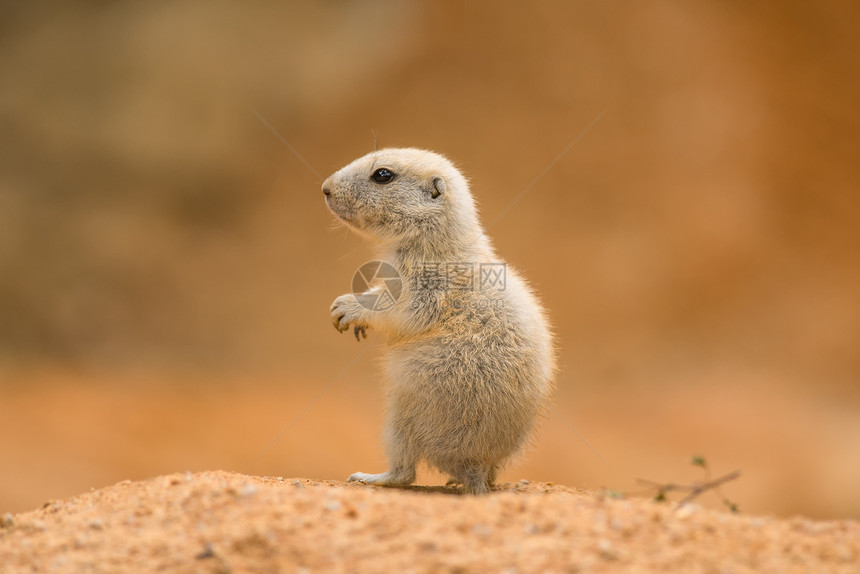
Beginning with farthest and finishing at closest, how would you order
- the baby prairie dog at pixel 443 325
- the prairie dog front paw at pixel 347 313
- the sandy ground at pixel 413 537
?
1. the prairie dog front paw at pixel 347 313
2. the baby prairie dog at pixel 443 325
3. the sandy ground at pixel 413 537

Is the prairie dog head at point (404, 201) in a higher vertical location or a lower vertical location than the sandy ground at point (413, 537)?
higher

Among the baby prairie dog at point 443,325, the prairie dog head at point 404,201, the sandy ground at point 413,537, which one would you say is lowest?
the sandy ground at point 413,537

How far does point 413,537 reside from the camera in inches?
127

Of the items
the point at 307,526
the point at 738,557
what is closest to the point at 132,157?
the point at 307,526

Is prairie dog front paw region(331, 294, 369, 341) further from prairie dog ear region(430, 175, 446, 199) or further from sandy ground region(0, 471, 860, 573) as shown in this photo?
sandy ground region(0, 471, 860, 573)

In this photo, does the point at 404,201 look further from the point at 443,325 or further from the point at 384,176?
the point at 443,325

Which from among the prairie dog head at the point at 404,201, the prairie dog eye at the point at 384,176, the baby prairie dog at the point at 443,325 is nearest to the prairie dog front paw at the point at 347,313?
the baby prairie dog at the point at 443,325

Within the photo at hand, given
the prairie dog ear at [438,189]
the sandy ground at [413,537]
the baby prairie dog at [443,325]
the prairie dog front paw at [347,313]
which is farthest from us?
the prairie dog ear at [438,189]

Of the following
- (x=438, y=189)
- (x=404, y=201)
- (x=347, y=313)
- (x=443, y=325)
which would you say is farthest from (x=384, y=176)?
(x=443, y=325)

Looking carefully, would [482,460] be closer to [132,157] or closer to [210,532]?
[210,532]

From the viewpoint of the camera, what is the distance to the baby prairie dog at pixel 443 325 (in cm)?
485

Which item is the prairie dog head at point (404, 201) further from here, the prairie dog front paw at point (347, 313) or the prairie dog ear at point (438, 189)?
the prairie dog front paw at point (347, 313)

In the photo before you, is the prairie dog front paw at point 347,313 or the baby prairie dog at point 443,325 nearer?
the baby prairie dog at point 443,325

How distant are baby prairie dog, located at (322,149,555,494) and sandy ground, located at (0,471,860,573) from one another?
Answer: 3.80ft
